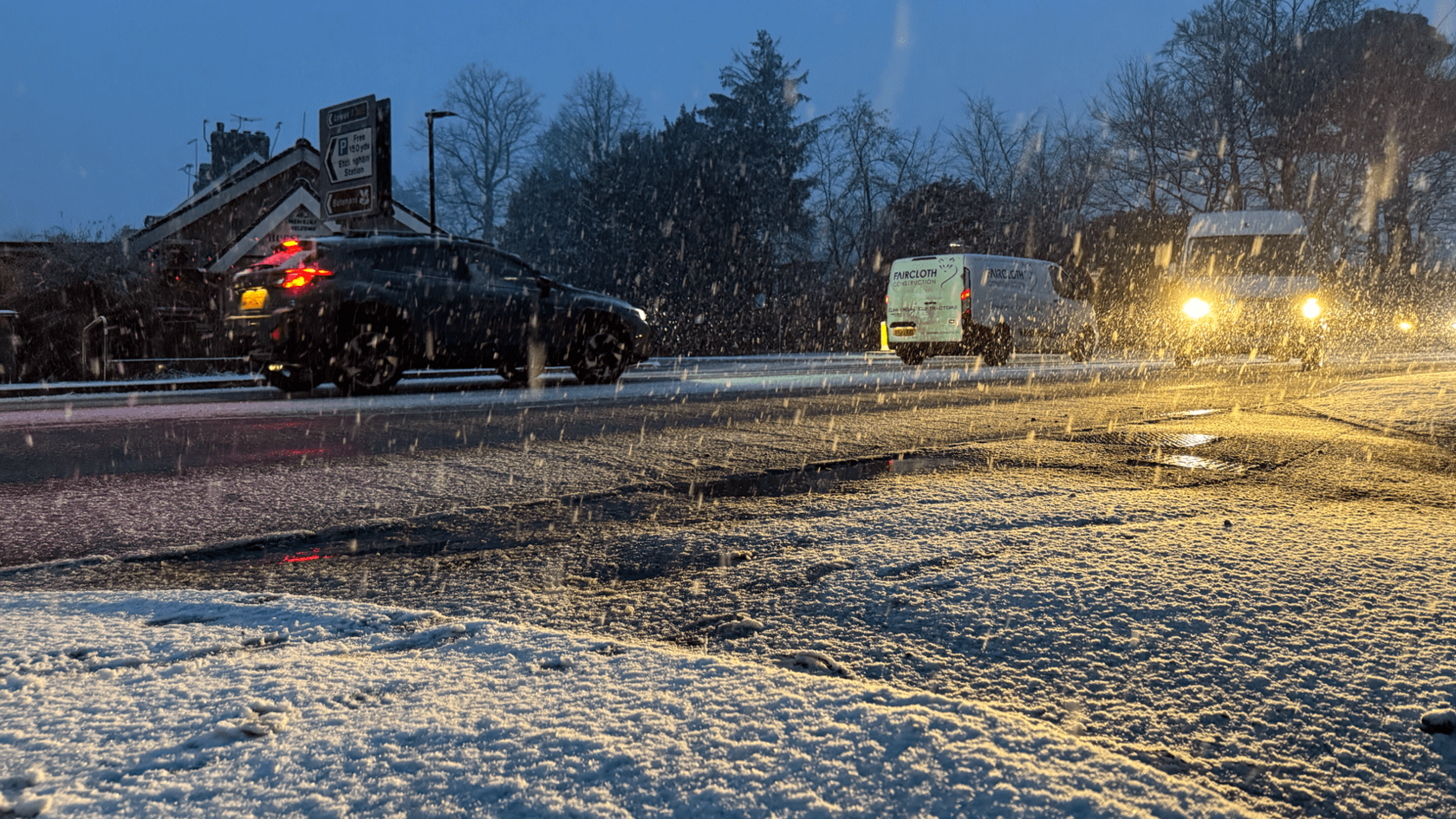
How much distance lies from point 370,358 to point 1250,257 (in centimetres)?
1429

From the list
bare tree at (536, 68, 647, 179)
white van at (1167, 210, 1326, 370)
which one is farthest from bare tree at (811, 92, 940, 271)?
white van at (1167, 210, 1326, 370)

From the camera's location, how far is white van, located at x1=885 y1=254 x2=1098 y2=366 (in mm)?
18188

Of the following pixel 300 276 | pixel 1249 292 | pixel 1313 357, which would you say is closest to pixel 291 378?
pixel 300 276

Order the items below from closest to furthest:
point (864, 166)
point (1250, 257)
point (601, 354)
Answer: point (601, 354) < point (1250, 257) < point (864, 166)

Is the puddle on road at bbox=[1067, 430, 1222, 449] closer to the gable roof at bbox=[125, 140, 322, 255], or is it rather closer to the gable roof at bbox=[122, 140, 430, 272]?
the gable roof at bbox=[122, 140, 430, 272]

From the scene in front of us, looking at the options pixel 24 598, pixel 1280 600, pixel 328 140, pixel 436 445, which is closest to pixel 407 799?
pixel 24 598

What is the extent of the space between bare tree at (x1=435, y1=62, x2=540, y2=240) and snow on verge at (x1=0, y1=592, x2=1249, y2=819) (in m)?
58.3

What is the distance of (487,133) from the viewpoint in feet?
195

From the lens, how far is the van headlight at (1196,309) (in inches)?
651

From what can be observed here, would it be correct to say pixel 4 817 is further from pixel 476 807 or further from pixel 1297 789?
pixel 1297 789

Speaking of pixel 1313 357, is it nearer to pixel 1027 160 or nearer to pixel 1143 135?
pixel 1143 135

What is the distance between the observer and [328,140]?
860 inches

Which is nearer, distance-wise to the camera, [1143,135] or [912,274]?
[912,274]

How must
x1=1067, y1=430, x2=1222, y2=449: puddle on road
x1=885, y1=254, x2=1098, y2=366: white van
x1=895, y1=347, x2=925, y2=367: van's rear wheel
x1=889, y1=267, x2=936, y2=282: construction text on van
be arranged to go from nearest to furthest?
x1=1067, y1=430, x2=1222, y2=449: puddle on road
x1=885, y1=254, x2=1098, y2=366: white van
x1=889, y1=267, x2=936, y2=282: construction text on van
x1=895, y1=347, x2=925, y2=367: van's rear wheel
